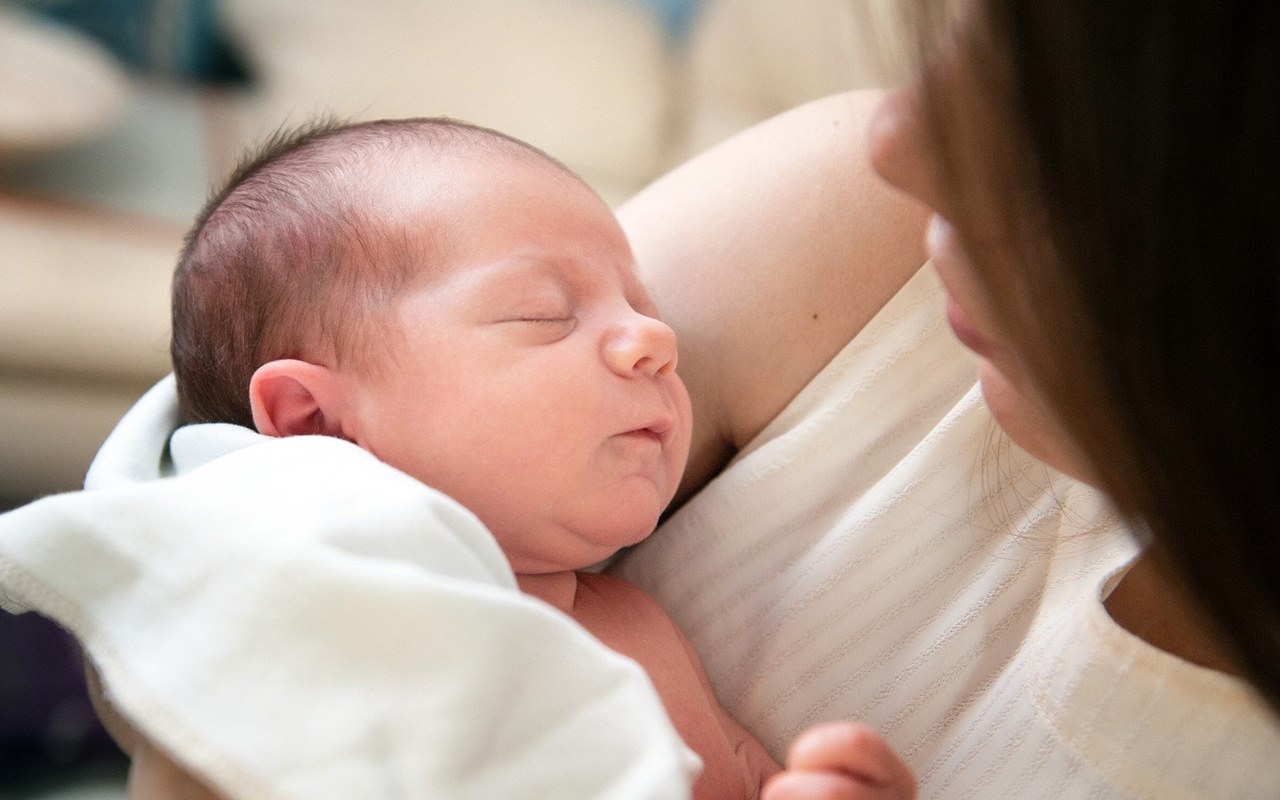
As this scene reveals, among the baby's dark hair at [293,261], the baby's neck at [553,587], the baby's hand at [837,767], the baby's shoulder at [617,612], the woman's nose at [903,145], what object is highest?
the woman's nose at [903,145]

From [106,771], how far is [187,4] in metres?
1.44

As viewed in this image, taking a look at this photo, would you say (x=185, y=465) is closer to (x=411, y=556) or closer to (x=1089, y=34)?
(x=411, y=556)

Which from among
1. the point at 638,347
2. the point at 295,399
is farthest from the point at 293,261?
the point at 638,347

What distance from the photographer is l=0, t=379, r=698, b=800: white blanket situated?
1.68 feet

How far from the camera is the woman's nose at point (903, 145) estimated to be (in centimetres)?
→ 53

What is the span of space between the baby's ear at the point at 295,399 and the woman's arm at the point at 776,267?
0.86 ft

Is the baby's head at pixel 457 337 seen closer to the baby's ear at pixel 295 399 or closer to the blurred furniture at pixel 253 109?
the baby's ear at pixel 295 399

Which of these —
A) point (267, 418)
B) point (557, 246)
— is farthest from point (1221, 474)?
point (267, 418)

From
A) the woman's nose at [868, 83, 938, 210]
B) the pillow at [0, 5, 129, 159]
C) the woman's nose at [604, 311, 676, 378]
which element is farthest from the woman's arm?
the pillow at [0, 5, 129, 159]

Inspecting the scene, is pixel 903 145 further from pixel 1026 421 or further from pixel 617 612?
pixel 617 612

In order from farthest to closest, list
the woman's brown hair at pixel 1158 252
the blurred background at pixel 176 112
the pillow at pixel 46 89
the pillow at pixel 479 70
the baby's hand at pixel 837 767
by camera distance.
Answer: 1. the pillow at pixel 479 70
2. the pillow at pixel 46 89
3. the blurred background at pixel 176 112
4. the baby's hand at pixel 837 767
5. the woman's brown hair at pixel 1158 252

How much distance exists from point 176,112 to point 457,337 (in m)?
1.64

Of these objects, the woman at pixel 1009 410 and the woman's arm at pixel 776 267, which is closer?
the woman at pixel 1009 410

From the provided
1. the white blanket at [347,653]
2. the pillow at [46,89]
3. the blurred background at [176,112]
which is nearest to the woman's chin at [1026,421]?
the white blanket at [347,653]
